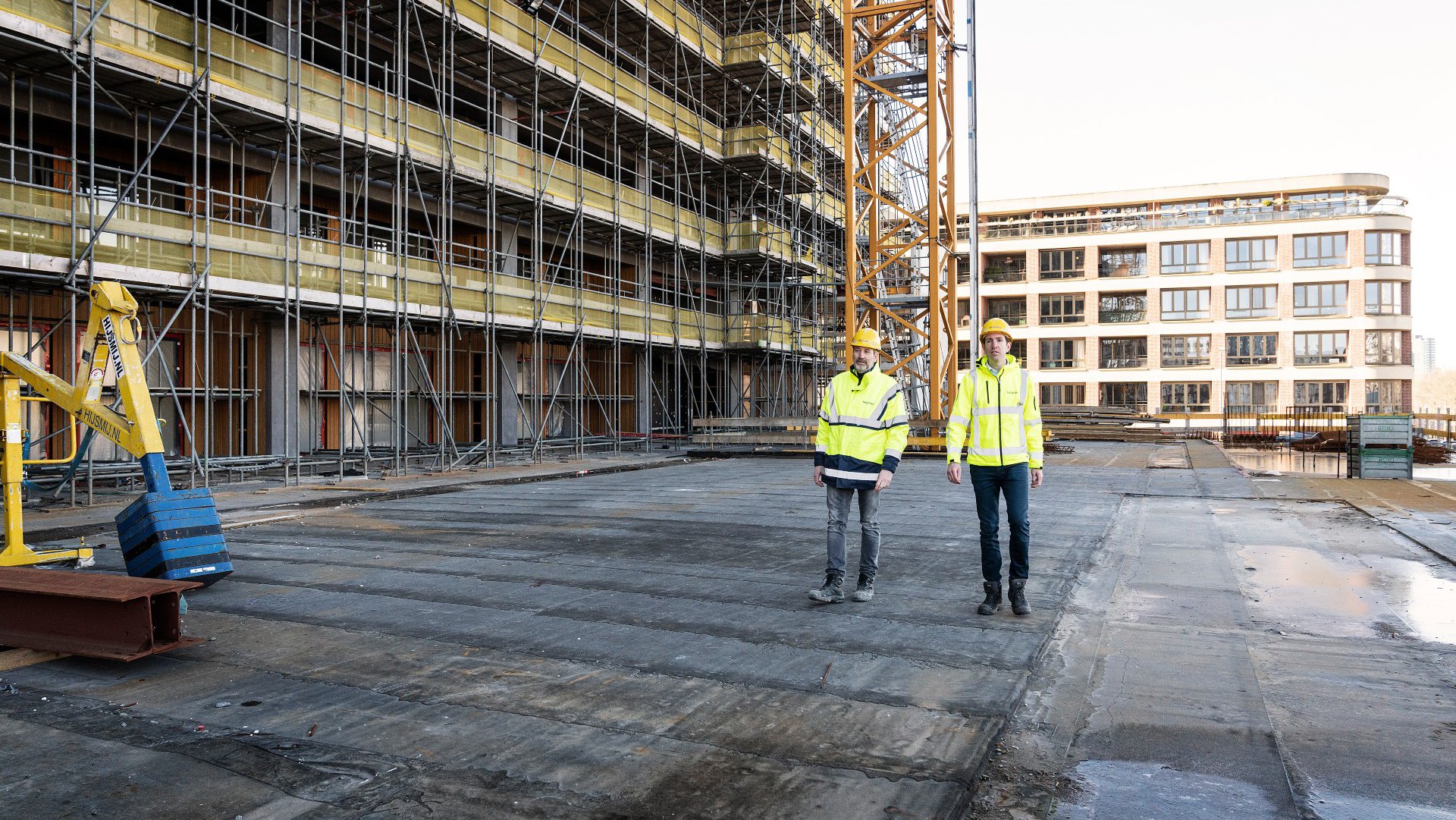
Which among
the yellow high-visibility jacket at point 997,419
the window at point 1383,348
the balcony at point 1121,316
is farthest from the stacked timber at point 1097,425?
the yellow high-visibility jacket at point 997,419

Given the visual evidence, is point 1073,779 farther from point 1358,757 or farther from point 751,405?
point 751,405

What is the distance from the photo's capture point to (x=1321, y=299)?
5369 centimetres

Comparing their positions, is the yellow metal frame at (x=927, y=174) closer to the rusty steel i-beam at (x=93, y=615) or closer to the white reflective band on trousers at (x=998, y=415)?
the white reflective band on trousers at (x=998, y=415)

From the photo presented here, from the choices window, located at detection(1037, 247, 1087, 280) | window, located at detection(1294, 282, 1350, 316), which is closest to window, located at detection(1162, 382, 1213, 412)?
window, located at detection(1294, 282, 1350, 316)

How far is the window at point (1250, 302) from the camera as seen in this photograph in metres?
54.7

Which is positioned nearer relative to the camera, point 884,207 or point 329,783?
point 329,783

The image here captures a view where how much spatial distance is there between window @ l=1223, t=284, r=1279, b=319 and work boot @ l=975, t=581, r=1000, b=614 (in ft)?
186

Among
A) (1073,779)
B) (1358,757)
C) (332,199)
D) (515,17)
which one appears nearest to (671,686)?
(1073,779)

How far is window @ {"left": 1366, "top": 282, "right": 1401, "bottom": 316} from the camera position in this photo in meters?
52.7

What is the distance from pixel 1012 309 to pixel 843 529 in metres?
58.0

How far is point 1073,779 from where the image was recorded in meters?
3.65

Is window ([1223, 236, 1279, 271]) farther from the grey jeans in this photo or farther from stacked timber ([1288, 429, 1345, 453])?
the grey jeans

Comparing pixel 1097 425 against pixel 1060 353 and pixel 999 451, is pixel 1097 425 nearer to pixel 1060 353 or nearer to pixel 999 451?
pixel 1060 353

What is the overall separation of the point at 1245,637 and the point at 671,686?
11.7 ft
